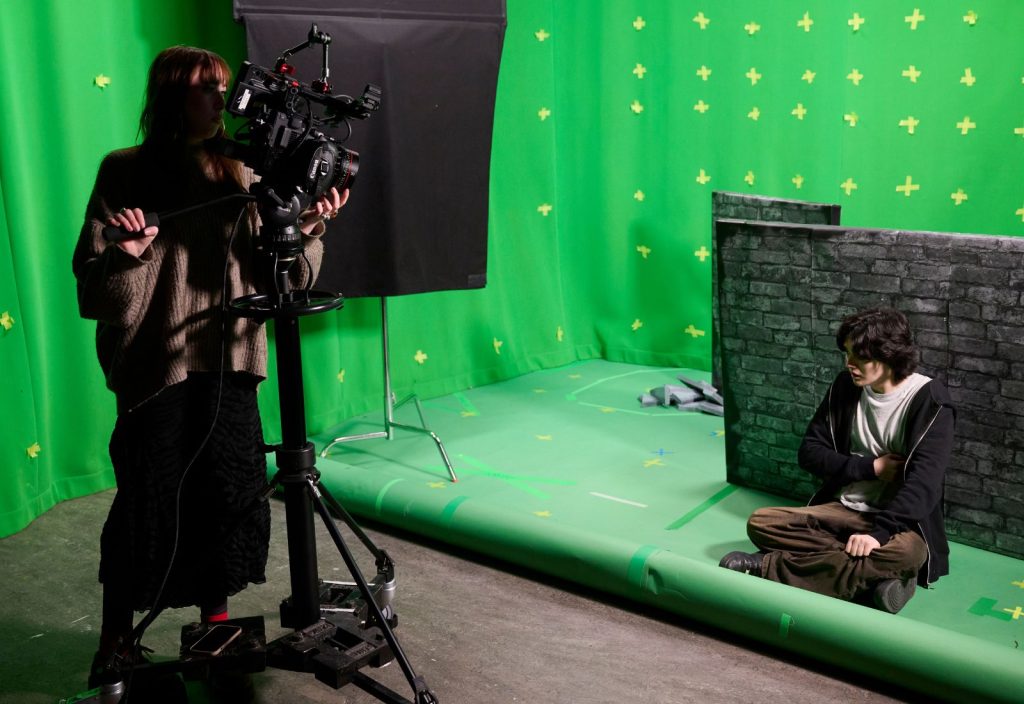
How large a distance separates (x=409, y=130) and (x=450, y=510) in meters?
1.28

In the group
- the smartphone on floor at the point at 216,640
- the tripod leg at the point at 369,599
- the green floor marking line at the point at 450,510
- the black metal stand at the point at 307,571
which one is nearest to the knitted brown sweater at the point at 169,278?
the black metal stand at the point at 307,571

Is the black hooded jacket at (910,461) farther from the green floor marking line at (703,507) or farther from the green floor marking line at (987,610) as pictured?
the green floor marking line at (703,507)

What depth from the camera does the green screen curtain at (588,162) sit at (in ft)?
10.5

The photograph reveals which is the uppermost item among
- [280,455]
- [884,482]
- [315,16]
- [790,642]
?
[315,16]

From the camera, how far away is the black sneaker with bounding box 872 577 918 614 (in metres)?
2.50

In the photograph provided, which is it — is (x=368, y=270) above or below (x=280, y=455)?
above

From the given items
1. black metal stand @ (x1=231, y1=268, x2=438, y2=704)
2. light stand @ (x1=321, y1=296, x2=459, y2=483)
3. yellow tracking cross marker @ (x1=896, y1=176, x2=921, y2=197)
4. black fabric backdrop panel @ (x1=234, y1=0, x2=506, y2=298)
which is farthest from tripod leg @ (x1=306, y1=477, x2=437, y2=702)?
yellow tracking cross marker @ (x1=896, y1=176, x2=921, y2=197)

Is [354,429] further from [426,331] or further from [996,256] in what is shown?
[996,256]

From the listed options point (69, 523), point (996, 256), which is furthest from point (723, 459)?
point (69, 523)

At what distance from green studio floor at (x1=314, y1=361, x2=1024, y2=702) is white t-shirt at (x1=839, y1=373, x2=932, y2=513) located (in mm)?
267

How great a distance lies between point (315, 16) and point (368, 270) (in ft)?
2.64

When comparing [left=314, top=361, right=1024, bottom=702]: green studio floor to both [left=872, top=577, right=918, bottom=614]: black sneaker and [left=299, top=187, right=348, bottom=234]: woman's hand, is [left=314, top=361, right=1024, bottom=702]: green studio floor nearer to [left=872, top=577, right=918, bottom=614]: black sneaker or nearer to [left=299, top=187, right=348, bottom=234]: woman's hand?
[left=872, top=577, right=918, bottom=614]: black sneaker

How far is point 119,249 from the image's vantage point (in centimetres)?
187

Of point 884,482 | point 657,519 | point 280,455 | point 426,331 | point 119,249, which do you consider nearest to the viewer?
point 119,249
